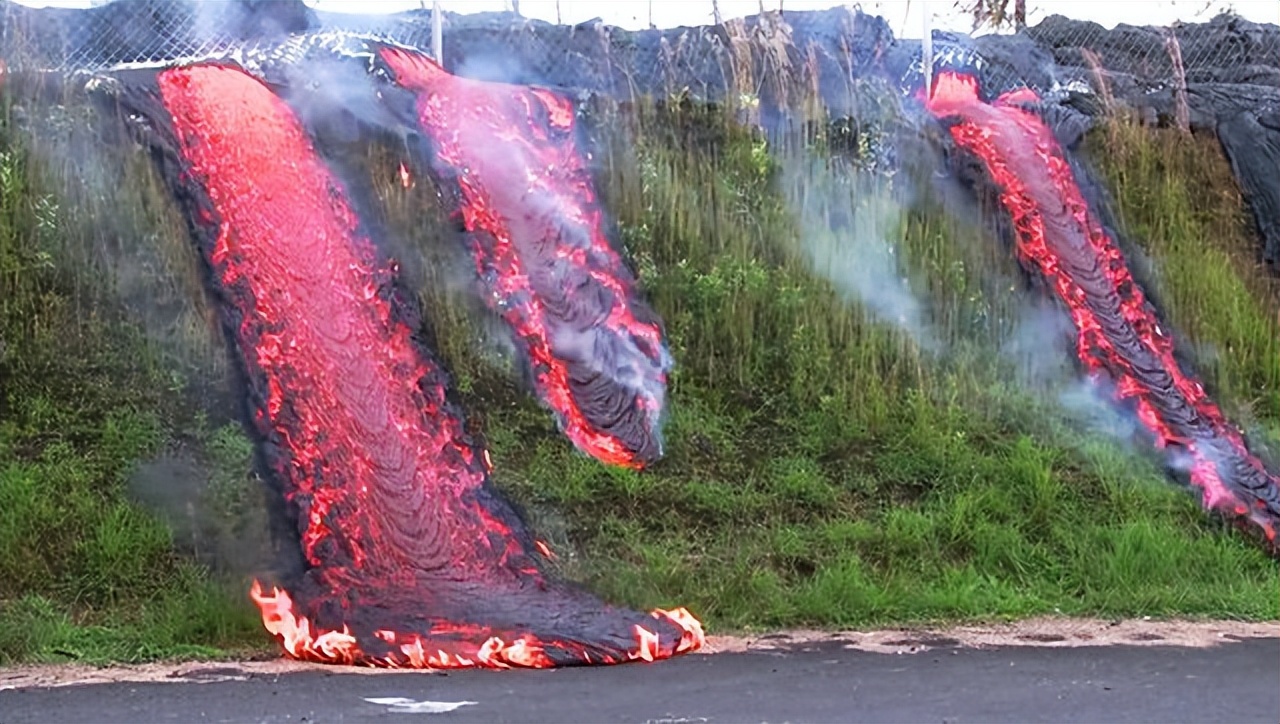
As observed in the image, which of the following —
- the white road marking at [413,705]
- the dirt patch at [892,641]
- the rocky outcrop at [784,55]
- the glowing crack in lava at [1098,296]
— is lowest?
the dirt patch at [892,641]

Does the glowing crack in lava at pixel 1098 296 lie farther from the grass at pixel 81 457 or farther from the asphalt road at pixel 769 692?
the grass at pixel 81 457

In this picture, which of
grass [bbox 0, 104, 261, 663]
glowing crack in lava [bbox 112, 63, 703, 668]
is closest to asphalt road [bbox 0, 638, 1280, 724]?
glowing crack in lava [bbox 112, 63, 703, 668]

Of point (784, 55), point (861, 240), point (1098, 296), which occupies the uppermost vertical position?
point (784, 55)

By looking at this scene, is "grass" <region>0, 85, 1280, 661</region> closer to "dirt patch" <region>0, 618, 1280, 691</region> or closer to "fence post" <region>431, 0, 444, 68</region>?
"dirt patch" <region>0, 618, 1280, 691</region>

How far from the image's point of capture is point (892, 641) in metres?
6.38

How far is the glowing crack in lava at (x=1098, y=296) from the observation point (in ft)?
27.2

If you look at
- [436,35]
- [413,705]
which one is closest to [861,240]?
[436,35]

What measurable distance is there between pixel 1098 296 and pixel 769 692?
5101 millimetres

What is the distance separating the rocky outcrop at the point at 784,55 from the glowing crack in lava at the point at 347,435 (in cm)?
52

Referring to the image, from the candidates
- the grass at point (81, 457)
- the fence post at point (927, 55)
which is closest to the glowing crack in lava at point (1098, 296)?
the fence post at point (927, 55)

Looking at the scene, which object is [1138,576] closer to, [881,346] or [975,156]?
[881,346]

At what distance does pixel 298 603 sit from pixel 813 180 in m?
4.71

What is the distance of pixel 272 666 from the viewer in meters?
6.01

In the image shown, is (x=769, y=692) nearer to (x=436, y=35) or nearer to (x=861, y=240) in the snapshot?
(x=861, y=240)
